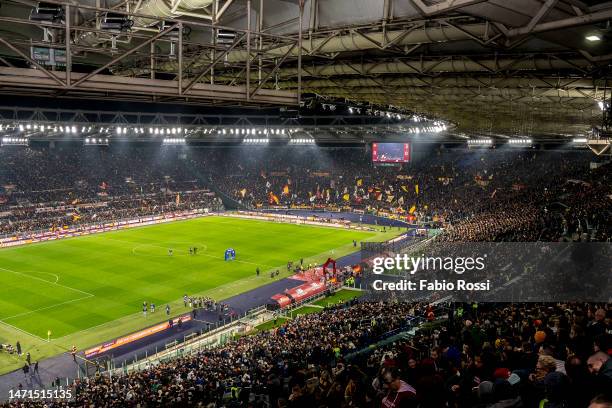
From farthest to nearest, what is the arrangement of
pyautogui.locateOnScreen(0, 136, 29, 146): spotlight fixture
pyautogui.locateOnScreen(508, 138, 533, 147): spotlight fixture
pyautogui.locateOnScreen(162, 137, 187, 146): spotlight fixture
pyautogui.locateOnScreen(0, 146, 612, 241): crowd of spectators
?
pyautogui.locateOnScreen(162, 137, 187, 146): spotlight fixture, pyautogui.locateOnScreen(508, 138, 533, 147): spotlight fixture, pyautogui.locateOnScreen(0, 146, 612, 241): crowd of spectators, pyautogui.locateOnScreen(0, 136, 29, 146): spotlight fixture

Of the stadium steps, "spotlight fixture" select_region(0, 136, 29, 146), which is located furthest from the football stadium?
the stadium steps

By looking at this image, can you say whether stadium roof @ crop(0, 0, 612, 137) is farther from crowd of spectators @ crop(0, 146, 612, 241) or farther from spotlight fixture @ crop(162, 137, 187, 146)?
spotlight fixture @ crop(162, 137, 187, 146)

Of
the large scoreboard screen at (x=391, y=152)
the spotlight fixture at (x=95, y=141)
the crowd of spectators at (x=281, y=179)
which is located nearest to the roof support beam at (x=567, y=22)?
the crowd of spectators at (x=281, y=179)

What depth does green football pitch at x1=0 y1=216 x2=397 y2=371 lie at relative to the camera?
3272cm

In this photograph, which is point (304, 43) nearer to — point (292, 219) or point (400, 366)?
point (400, 366)

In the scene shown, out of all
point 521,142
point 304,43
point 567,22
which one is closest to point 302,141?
point 521,142

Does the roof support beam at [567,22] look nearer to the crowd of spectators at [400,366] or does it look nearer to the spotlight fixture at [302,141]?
the crowd of spectators at [400,366]

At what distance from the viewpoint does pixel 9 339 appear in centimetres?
3028

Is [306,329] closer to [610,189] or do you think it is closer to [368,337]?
[368,337]

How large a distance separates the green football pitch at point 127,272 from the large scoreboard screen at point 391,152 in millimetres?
19366

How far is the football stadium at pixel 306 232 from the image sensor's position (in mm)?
9664

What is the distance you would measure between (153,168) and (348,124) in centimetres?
3513

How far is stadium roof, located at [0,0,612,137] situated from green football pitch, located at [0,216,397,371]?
16.7 meters

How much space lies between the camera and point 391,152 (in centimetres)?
8194
